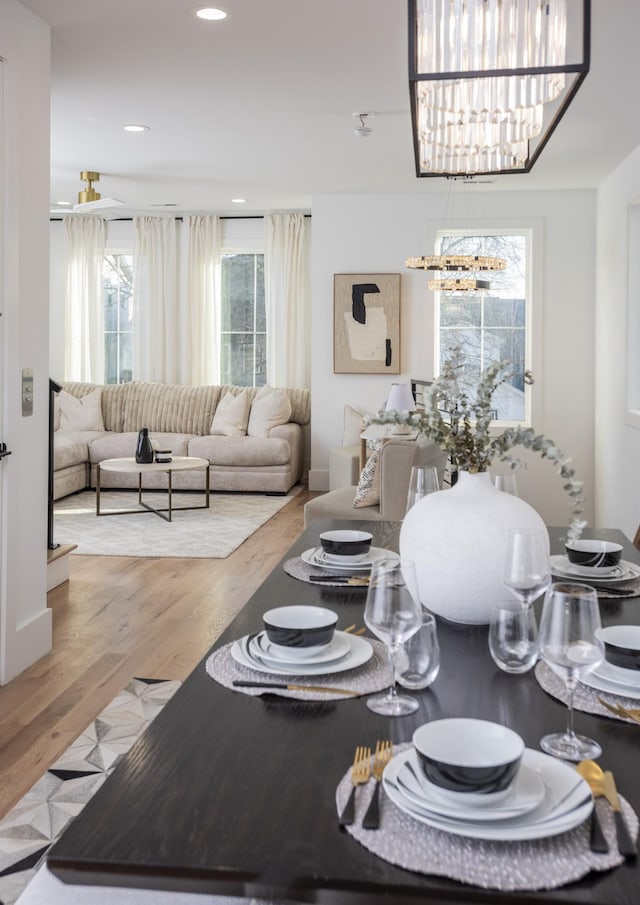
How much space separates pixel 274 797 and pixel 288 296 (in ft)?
25.9

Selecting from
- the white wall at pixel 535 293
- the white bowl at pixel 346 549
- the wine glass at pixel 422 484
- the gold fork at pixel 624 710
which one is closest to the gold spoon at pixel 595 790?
the gold fork at pixel 624 710

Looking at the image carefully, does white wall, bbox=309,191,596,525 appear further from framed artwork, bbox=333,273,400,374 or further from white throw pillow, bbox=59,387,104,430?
white throw pillow, bbox=59,387,104,430

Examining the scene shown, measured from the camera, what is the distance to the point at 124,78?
14.4 feet

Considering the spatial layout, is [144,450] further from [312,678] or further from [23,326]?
[312,678]

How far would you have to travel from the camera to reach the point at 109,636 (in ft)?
12.4

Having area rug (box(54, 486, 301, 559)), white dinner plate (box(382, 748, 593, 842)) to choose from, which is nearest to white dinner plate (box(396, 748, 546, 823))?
white dinner plate (box(382, 748, 593, 842))

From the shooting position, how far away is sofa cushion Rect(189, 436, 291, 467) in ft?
25.6

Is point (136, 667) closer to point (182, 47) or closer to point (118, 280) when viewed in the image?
point (182, 47)

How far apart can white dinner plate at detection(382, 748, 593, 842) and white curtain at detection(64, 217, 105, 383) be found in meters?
8.48

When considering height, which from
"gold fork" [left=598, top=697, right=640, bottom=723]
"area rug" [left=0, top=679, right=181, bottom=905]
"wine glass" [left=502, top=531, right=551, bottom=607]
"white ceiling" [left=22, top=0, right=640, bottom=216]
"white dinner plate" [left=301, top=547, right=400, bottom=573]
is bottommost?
"area rug" [left=0, top=679, right=181, bottom=905]

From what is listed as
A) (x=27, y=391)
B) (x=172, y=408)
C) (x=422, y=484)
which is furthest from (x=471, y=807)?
(x=172, y=408)

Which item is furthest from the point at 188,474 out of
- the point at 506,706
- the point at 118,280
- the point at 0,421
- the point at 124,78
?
the point at 506,706

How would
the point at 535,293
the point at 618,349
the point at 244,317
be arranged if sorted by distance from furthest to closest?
the point at 244,317 < the point at 535,293 < the point at 618,349

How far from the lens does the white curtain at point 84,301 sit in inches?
350
